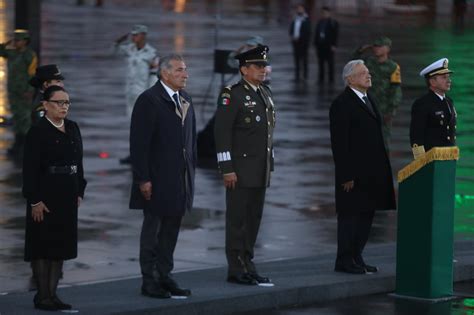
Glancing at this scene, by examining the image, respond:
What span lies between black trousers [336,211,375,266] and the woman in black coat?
2741 millimetres

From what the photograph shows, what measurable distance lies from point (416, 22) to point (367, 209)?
45918mm

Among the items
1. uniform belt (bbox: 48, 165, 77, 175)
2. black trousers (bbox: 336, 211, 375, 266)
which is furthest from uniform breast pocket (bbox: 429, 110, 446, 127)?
uniform belt (bbox: 48, 165, 77, 175)

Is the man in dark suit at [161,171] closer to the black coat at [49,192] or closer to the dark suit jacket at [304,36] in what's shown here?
the black coat at [49,192]

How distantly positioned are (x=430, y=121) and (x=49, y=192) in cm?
396

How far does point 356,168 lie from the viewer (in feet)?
41.4

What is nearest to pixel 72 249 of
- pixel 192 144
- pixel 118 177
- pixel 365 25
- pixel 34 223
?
pixel 34 223

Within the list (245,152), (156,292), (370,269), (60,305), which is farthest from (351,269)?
(60,305)

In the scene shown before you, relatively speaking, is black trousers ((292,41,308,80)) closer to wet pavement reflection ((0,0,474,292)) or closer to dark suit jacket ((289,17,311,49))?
dark suit jacket ((289,17,311,49))

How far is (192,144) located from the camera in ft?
37.8

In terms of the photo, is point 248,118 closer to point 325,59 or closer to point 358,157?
point 358,157

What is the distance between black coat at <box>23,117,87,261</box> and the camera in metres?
10.7

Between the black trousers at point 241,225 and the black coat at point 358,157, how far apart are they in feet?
2.95

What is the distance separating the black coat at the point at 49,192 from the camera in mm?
10703

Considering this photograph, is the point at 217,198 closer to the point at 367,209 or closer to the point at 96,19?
the point at 367,209
